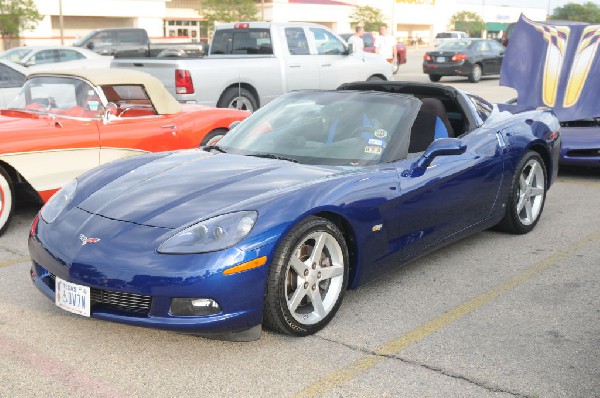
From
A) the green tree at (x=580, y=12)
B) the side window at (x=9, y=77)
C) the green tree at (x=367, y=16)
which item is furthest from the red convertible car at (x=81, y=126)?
the green tree at (x=580, y=12)

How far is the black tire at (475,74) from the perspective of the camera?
25484mm

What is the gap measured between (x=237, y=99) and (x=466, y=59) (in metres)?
15.1

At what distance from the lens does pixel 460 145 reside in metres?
4.82

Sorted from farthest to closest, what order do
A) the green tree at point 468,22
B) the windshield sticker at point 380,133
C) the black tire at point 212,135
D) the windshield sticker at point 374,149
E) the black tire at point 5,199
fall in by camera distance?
1. the green tree at point 468,22
2. the black tire at point 212,135
3. the black tire at point 5,199
4. the windshield sticker at point 380,133
5. the windshield sticker at point 374,149

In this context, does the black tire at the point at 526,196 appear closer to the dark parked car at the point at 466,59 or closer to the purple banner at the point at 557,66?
the purple banner at the point at 557,66

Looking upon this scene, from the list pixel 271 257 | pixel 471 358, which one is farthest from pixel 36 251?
pixel 471 358

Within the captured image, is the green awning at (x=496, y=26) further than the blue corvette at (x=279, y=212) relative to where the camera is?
Yes

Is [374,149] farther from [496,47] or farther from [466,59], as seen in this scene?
[496,47]

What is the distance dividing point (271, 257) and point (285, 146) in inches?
53.8

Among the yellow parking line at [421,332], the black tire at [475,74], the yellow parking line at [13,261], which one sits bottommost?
the yellow parking line at [13,261]

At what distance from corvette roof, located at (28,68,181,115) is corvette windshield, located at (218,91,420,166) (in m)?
2.17

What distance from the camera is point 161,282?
359cm

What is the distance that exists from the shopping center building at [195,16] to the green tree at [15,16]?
5.95ft

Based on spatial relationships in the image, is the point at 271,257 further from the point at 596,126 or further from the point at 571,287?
the point at 596,126
